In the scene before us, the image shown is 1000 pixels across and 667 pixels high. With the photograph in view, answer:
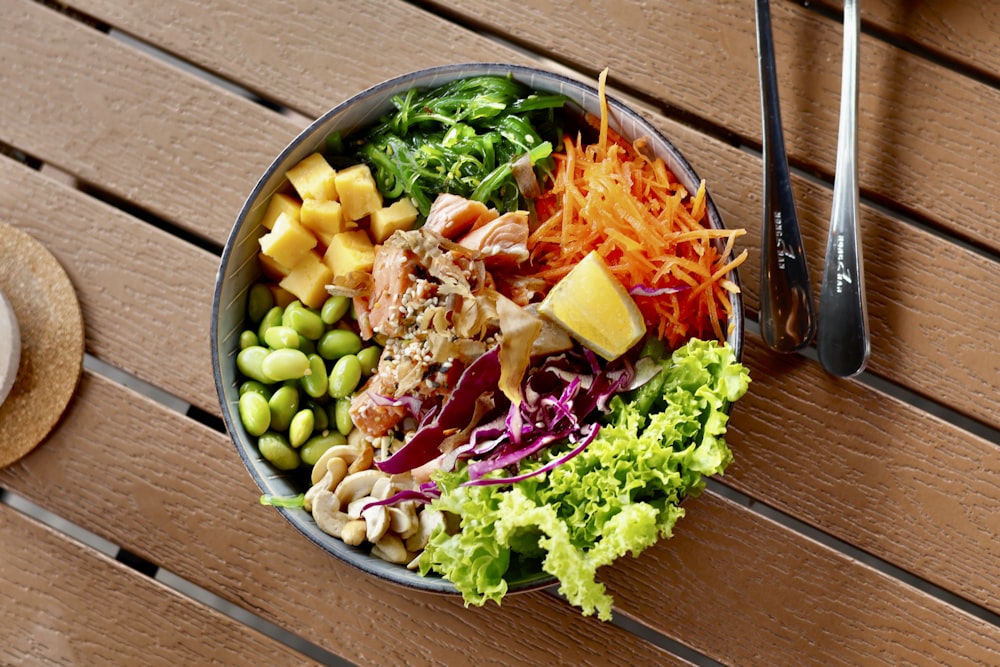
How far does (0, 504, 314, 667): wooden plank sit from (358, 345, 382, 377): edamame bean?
2.12ft

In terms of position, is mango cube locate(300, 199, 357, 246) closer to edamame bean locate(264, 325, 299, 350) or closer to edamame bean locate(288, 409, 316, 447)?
edamame bean locate(264, 325, 299, 350)

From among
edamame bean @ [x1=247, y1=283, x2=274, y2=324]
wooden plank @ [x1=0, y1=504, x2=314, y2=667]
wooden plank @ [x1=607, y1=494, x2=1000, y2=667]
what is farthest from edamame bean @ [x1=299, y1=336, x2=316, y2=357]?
wooden plank @ [x1=607, y1=494, x2=1000, y2=667]

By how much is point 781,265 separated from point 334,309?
35.7 inches

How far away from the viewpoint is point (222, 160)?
1812 mm

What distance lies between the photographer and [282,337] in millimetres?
1604

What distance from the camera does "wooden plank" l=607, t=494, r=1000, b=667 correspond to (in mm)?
1700

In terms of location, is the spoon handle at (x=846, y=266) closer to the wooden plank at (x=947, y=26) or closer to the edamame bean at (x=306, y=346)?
the wooden plank at (x=947, y=26)

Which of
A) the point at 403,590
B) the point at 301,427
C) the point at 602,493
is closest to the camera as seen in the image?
the point at 602,493

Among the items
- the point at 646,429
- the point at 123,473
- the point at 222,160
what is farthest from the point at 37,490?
the point at 646,429

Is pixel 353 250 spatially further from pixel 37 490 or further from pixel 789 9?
pixel 789 9

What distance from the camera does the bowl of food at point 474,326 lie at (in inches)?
55.7

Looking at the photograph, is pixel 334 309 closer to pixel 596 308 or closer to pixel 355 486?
pixel 355 486

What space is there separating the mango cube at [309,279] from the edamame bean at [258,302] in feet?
0.16

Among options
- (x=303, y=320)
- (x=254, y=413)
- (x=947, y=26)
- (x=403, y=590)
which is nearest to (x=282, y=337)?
(x=303, y=320)
